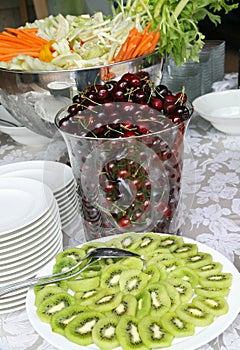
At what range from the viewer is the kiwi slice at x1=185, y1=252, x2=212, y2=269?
0.66 m

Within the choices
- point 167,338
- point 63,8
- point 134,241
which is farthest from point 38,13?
point 167,338

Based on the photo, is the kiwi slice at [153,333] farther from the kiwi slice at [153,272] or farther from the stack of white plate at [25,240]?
the stack of white plate at [25,240]

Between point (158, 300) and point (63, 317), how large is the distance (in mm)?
108

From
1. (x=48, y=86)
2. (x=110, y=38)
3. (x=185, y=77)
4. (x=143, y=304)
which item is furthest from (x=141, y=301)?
(x=185, y=77)

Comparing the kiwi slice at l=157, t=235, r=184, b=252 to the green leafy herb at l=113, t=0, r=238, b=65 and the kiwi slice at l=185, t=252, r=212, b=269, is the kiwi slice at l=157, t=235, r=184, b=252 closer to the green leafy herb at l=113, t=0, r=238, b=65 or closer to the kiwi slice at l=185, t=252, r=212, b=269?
the kiwi slice at l=185, t=252, r=212, b=269

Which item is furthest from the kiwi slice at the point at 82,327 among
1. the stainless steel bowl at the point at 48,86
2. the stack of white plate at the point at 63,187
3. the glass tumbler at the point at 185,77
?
the glass tumbler at the point at 185,77

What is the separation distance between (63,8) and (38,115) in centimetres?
279

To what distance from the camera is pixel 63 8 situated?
363 centimetres

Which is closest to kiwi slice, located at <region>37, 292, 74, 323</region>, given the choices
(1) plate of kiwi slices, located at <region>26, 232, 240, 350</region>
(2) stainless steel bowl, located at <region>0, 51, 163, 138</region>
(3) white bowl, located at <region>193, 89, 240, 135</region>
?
(1) plate of kiwi slices, located at <region>26, 232, 240, 350</region>

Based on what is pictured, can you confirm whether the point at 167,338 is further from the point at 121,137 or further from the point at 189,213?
the point at 189,213

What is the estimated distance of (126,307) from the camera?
59 centimetres

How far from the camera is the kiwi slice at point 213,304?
22.8 inches

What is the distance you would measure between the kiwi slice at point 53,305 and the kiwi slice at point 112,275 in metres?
0.04

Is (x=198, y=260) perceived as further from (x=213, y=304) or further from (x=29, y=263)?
(x=29, y=263)
